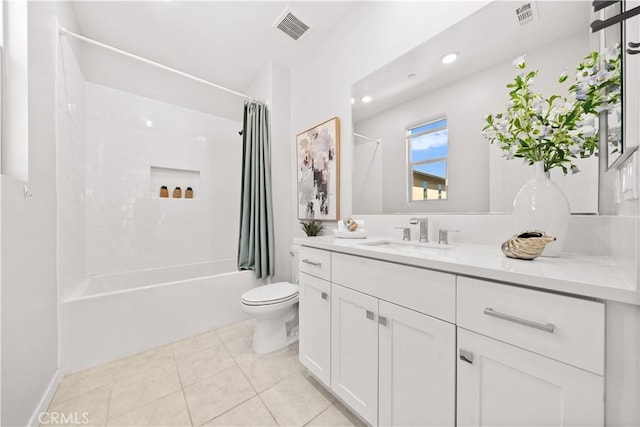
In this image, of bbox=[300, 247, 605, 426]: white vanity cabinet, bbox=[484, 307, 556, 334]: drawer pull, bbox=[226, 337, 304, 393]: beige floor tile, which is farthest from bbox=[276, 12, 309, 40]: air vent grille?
bbox=[226, 337, 304, 393]: beige floor tile

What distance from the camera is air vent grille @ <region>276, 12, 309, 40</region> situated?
1.88 m

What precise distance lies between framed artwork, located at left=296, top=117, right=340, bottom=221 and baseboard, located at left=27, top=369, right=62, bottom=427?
6.20 ft

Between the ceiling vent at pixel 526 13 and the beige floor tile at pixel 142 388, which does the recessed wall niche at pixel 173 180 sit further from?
the ceiling vent at pixel 526 13

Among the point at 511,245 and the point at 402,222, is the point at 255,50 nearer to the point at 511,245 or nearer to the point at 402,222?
the point at 402,222

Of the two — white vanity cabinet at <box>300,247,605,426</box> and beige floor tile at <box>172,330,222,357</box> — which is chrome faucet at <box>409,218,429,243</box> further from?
beige floor tile at <box>172,330,222,357</box>

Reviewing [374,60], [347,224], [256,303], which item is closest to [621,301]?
[347,224]

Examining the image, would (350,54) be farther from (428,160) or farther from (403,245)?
(403,245)

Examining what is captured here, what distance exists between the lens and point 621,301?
1.58 feet

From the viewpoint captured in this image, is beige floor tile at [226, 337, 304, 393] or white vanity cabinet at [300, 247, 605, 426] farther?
beige floor tile at [226, 337, 304, 393]

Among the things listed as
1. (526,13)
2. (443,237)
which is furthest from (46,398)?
(526,13)

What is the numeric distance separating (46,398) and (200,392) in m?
0.75

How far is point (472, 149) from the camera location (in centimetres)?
123

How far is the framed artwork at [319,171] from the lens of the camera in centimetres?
191

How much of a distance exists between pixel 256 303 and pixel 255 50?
2339 millimetres
